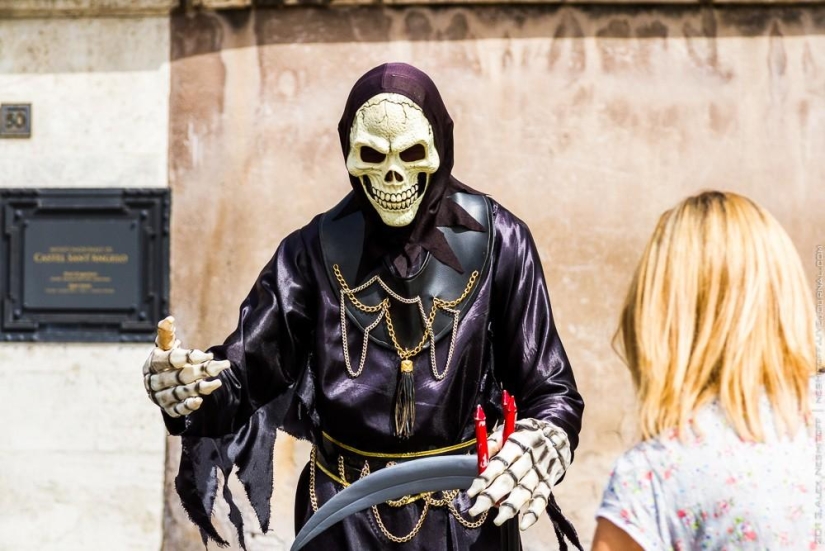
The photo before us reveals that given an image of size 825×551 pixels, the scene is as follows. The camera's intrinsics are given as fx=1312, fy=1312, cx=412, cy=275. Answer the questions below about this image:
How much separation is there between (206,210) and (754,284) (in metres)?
4.15

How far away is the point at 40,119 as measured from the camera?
617cm

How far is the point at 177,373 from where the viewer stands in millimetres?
2922

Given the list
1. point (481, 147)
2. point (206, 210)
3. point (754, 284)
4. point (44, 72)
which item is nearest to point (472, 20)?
point (481, 147)

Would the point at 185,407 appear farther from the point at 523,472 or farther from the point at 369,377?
the point at 523,472

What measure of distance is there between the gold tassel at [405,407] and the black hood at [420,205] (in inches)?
11.2

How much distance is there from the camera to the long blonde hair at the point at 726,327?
88.7 inches

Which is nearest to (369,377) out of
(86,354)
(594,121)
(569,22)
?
(594,121)

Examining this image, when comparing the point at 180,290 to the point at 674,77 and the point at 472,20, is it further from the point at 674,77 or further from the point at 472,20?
the point at 674,77

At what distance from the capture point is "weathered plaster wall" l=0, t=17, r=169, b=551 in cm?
612

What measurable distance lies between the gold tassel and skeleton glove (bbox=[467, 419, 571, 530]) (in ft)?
1.18

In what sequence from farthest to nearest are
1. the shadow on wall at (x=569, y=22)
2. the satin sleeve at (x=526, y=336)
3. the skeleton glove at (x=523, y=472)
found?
the shadow on wall at (x=569, y=22) → the satin sleeve at (x=526, y=336) → the skeleton glove at (x=523, y=472)

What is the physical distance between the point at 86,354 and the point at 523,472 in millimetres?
3881

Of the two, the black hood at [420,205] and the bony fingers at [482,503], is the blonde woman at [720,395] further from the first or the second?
the black hood at [420,205]

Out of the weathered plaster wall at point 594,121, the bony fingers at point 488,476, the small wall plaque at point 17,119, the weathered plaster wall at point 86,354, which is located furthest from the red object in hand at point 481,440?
the small wall plaque at point 17,119
